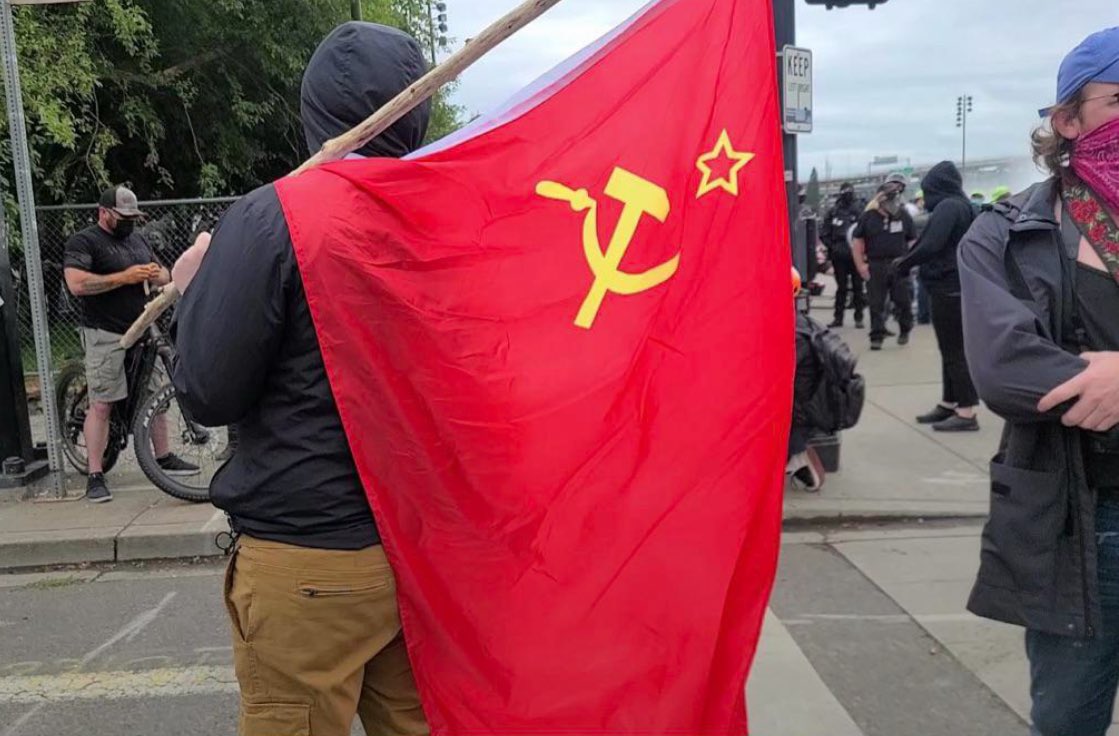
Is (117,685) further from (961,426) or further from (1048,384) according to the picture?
(961,426)

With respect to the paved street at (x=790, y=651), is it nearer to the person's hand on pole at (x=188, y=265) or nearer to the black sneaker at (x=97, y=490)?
the black sneaker at (x=97, y=490)

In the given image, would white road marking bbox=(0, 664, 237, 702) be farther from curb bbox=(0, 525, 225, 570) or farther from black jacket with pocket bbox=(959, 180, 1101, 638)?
black jacket with pocket bbox=(959, 180, 1101, 638)

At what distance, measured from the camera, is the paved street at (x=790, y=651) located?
136 inches

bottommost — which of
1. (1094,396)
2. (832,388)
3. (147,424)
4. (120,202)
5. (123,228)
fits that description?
(147,424)

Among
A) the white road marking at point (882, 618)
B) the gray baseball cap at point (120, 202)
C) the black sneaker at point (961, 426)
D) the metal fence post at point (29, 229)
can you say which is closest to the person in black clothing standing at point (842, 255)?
the black sneaker at point (961, 426)

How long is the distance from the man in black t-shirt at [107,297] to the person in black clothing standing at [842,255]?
9099 mm

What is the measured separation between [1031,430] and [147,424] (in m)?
5.40

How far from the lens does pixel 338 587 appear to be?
72.9 inches

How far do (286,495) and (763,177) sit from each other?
4.19ft

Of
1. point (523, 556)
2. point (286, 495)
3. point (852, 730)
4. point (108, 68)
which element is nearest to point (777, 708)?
point (852, 730)

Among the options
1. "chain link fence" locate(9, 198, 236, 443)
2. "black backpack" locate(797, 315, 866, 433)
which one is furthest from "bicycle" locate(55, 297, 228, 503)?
"black backpack" locate(797, 315, 866, 433)

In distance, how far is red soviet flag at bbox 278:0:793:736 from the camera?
185 cm

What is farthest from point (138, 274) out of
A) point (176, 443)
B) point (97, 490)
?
point (97, 490)

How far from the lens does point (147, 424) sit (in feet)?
20.1
